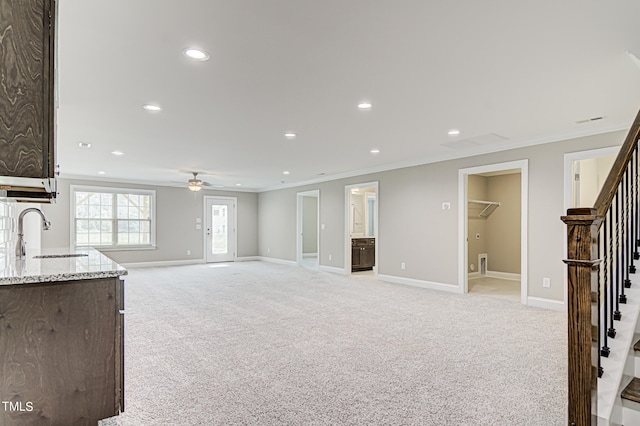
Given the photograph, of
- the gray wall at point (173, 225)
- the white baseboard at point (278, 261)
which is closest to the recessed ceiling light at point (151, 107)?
the gray wall at point (173, 225)

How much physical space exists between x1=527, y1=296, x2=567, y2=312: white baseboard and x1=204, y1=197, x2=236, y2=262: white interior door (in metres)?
8.25

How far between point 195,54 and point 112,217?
818cm

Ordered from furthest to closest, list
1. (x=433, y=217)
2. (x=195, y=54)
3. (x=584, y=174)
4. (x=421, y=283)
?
(x=421, y=283)
(x=433, y=217)
(x=584, y=174)
(x=195, y=54)

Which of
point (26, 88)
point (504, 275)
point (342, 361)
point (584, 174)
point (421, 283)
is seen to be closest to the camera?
point (26, 88)

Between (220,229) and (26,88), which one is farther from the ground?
(26,88)

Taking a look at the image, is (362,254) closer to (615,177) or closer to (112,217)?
(112,217)

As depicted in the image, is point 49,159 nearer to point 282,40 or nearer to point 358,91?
point 282,40

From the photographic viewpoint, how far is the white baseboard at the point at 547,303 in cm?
489

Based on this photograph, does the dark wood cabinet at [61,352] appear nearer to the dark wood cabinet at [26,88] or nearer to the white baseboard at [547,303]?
the dark wood cabinet at [26,88]

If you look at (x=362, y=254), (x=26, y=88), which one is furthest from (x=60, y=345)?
(x=362, y=254)

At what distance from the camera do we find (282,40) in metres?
2.46

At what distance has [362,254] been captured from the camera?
29.2 feet

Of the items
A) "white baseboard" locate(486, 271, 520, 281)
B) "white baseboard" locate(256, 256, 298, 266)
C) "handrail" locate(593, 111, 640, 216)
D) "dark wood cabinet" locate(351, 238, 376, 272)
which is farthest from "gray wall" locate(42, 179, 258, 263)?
"handrail" locate(593, 111, 640, 216)

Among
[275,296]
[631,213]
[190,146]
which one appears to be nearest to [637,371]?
[631,213]
